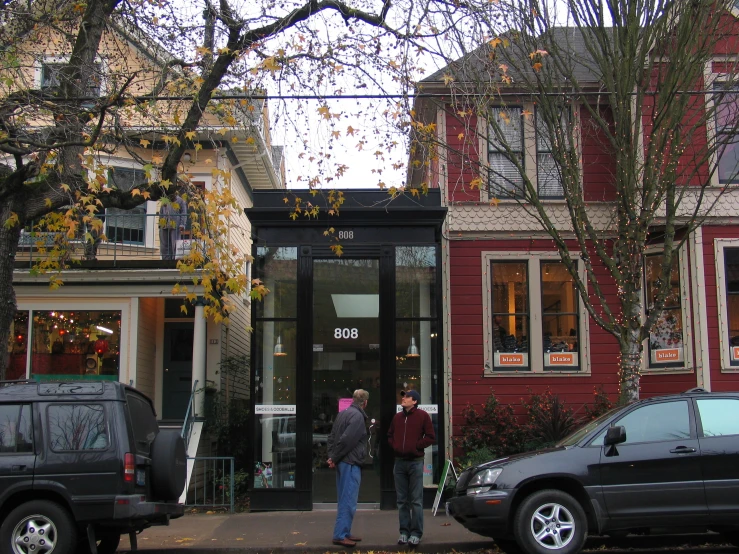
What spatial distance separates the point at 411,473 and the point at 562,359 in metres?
5.34

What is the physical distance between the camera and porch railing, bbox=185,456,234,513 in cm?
1197

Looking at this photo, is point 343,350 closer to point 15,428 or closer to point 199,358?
point 199,358

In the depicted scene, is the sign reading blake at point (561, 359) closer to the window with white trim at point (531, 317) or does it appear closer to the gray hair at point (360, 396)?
the window with white trim at point (531, 317)

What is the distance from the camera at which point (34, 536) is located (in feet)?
24.9

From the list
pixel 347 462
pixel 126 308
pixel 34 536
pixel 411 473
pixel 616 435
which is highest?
pixel 126 308

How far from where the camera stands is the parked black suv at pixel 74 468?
761cm

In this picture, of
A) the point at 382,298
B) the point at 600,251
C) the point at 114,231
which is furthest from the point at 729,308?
the point at 114,231

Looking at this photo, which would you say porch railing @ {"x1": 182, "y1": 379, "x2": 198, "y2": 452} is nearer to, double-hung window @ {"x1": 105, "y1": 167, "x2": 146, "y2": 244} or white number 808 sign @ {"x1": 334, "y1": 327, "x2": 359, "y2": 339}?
white number 808 sign @ {"x1": 334, "y1": 327, "x2": 359, "y2": 339}

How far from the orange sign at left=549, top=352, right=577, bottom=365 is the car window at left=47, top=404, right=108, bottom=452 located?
811cm

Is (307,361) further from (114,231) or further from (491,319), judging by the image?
(114,231)

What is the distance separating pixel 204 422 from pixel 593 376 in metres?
7.09

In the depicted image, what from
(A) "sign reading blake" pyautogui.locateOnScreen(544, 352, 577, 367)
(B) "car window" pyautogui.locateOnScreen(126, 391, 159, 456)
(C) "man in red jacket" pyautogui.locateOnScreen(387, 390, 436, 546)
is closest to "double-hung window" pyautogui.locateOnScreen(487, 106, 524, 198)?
(A) "sign reading blake" pyautogui.locateOnScreen(544, 352, 577, 367)

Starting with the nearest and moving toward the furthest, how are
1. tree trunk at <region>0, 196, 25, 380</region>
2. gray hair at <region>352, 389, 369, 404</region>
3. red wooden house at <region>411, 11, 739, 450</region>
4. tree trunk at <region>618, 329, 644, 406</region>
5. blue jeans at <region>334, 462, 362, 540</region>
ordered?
blue jeans at <region>334, 462, 362, 540</region> < gray hair at <region>352, 389, 369, 404</region> < tree trunk at <region>0, 196, 25, 380</region> < tree trunk at <region>618, 329, 644, 406</region> < red wooden house at <region>411, 11, 739, 450</region>

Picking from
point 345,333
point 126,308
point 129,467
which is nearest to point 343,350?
point 345,333
